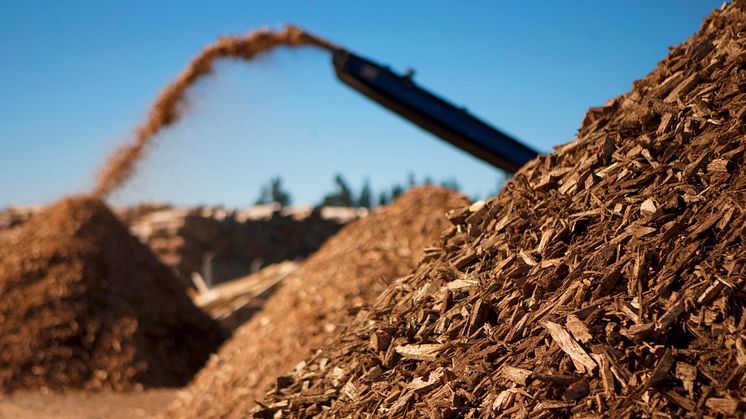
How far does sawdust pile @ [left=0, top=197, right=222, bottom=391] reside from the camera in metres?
7.89

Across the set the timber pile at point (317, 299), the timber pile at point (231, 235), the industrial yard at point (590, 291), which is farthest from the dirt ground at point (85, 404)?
the timber pile at point (231, 235)

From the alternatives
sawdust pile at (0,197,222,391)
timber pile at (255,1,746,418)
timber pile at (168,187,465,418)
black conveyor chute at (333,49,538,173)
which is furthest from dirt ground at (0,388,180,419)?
timber pile at (255,1,746,418)

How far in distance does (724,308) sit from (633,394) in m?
0.39

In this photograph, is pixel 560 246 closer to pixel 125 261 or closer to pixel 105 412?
pixel 105 412

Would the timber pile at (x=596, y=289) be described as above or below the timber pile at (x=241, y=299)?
above

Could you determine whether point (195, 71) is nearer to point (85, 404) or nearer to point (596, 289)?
point (85, 404)

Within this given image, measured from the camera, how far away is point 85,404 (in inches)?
280

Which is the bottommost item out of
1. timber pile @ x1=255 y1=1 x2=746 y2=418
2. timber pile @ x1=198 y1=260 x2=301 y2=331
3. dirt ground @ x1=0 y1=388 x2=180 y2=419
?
dirt ground @ x1=0 y1=388 x2=180 y2=419

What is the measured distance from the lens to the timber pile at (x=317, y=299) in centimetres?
542

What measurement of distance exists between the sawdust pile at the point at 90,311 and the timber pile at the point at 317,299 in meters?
2.08

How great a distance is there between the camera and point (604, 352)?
6.59 ft

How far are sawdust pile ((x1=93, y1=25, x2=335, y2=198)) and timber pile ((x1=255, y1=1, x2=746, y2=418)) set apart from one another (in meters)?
4.14

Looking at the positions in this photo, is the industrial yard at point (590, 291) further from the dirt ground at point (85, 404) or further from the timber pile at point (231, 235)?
the timber pile at point (231, 235)

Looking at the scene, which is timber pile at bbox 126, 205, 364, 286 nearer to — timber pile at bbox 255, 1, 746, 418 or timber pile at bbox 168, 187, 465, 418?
timber pile at bbox 168, 187, 465, 418
